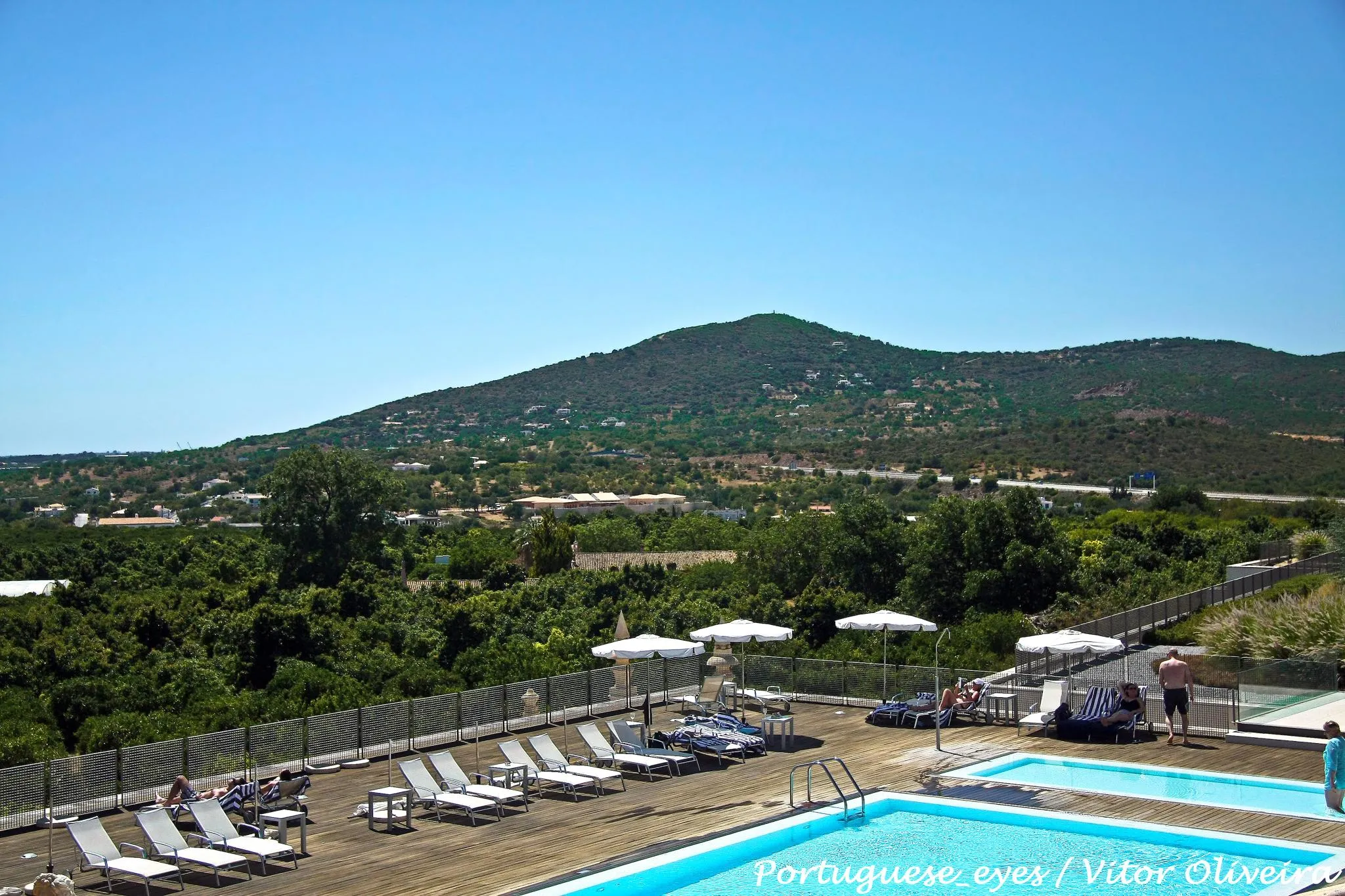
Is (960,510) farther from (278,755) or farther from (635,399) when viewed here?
(635,399)

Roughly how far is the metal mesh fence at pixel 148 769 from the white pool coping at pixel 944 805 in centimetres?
583

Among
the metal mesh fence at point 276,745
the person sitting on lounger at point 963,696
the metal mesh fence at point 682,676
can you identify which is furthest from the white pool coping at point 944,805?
the metal mesh fence at point 682,676

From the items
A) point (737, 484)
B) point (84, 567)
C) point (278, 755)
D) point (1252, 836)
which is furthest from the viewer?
point (737, 484)

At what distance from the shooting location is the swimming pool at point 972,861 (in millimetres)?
11117

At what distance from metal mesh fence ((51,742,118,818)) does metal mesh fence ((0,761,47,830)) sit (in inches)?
5.0

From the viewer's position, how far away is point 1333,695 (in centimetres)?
1773

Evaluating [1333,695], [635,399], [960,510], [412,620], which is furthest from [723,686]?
[635,399]

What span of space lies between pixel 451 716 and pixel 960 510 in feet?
68.6

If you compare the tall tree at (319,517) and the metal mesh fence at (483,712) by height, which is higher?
the tall tree at (319,517)

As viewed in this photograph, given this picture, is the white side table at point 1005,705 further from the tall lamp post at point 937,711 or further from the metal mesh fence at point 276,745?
the metal mesh fence at point 276,745

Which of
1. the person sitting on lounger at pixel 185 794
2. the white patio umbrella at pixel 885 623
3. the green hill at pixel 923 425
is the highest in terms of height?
the green hill at pixel 923 425

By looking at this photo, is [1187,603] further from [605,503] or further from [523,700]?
[605,503]

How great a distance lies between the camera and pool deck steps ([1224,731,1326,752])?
1563 cm

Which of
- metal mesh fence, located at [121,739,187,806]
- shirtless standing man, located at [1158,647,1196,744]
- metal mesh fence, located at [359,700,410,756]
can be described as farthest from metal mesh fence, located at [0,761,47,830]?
shirtless standing man, located at [1158,647,1196,744]
